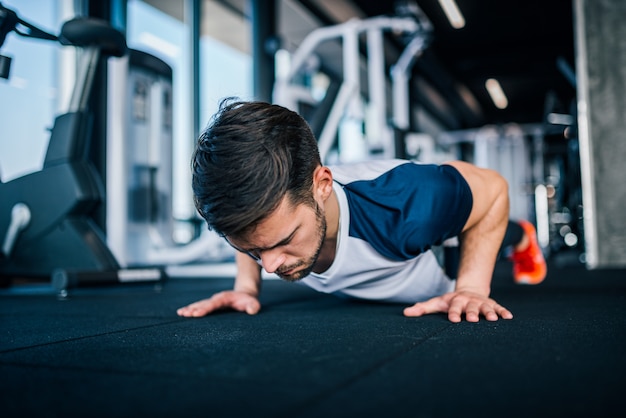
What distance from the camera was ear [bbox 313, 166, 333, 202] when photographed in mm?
994

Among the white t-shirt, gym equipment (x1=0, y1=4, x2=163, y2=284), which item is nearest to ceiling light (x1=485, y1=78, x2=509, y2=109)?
gym equipment (x1=0, y1=4, x2=163, y2=284)

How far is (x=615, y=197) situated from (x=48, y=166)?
2971mm

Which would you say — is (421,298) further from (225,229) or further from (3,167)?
(3,167)

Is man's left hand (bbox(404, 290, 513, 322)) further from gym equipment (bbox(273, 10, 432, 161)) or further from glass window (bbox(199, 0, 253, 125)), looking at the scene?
glass window (bbox(199, 0, 253, 125))

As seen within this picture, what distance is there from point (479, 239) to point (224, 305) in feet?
2.00

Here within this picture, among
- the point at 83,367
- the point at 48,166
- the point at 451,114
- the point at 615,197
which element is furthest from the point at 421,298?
the point at 451,114

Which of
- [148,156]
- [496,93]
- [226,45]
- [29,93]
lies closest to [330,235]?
[148,156]

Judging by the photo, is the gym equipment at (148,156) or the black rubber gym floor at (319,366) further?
the gym equipment at (148,156)

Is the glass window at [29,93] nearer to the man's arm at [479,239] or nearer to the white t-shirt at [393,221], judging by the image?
the white t-shirt at [393,221]

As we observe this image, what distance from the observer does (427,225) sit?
3.51 feet

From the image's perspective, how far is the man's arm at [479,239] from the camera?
1087 mm

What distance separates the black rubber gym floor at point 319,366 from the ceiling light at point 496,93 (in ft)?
25.5

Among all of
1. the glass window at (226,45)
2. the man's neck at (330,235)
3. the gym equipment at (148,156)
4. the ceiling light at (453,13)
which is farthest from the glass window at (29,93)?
the ceiling light at (453,13)

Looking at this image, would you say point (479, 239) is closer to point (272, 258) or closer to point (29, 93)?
point (272, 258)
